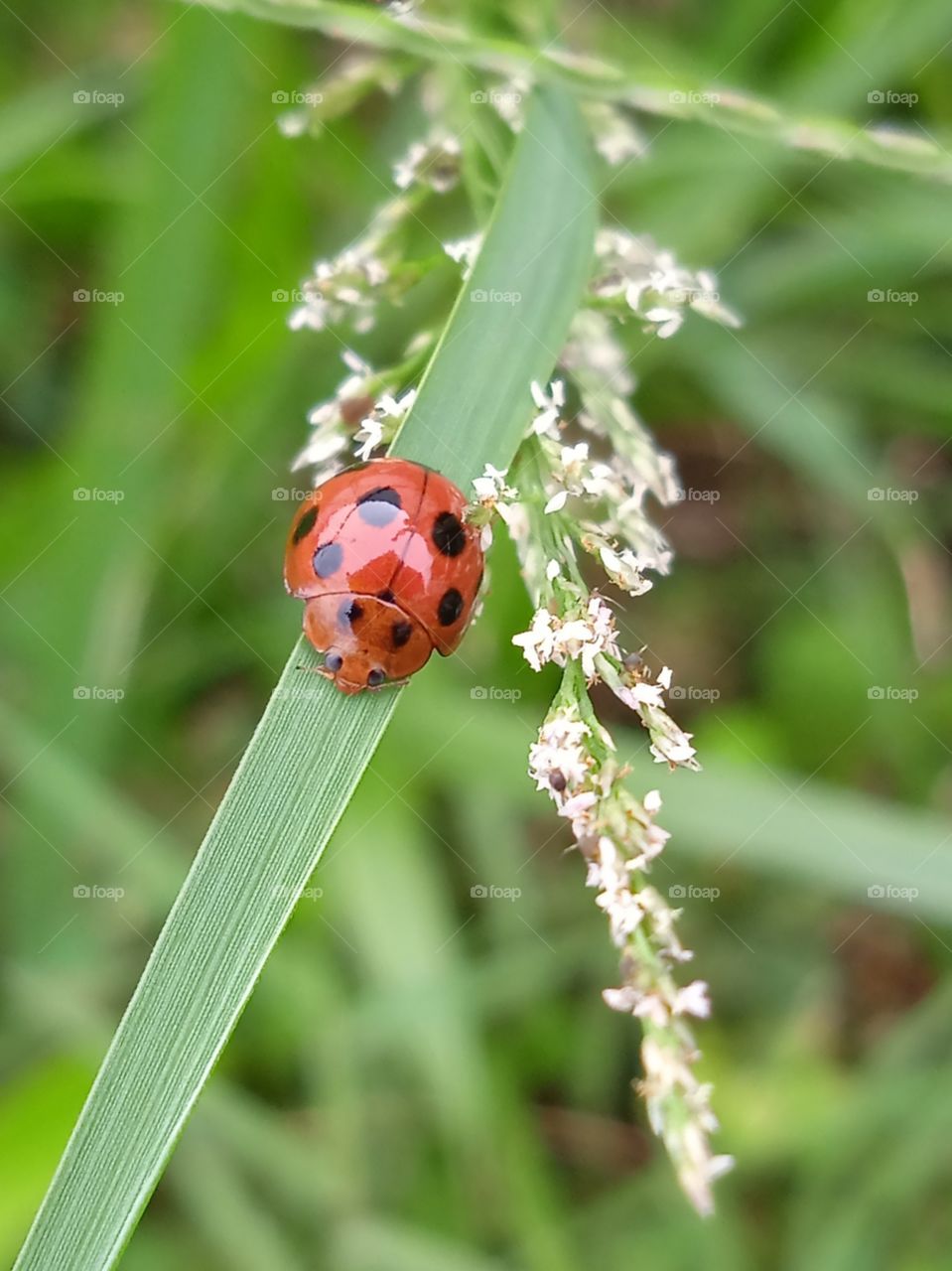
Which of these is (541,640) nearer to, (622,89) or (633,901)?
(633,901)

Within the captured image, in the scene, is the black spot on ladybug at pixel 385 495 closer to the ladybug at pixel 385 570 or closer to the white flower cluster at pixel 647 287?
the ladybug at pixel 385 570

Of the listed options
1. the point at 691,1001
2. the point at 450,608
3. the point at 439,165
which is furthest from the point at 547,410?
the point at 691,1001

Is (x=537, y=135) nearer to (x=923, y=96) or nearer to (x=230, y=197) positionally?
(x=230, y=197)

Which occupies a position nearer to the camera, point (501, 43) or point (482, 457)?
point (482, 457)

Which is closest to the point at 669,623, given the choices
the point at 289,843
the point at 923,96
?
the point at 923,96

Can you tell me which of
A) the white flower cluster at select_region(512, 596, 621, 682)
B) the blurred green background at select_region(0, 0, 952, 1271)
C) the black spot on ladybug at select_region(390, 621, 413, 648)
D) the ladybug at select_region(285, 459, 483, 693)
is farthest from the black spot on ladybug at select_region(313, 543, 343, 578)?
the blurred green background at select_region(0, 0, 952, 1271)
